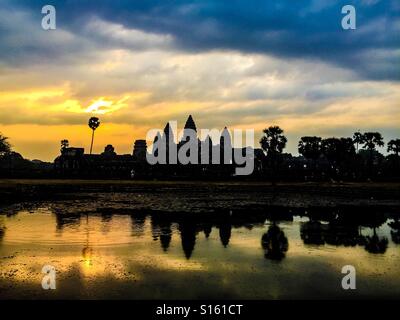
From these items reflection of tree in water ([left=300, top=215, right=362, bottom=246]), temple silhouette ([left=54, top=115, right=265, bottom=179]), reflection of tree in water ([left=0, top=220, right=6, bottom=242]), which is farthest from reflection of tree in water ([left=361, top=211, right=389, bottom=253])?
temple silhouette ([left=54, top=115, right=265, bottom=179])

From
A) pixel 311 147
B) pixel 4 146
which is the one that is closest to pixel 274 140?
pixel 311 147

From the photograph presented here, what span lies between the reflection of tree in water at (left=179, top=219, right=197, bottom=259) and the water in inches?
1.9

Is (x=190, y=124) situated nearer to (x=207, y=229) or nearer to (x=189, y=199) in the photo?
(x=189, y=199)

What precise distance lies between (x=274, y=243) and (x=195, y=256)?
480 cm

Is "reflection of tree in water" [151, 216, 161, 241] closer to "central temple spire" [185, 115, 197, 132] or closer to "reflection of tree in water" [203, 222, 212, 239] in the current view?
"reflection of tree in water" [203, 222, 212, 239]

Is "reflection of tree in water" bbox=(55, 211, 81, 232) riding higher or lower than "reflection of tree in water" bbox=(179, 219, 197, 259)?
higher

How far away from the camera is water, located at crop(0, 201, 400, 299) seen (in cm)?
1219

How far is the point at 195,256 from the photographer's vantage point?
16.8m

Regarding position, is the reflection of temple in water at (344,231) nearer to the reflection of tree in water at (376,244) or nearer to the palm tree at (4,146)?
the reflection of tree in water at (376,244)

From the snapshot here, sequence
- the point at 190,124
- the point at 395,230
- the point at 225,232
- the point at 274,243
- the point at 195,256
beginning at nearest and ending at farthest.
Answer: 1. the point at 195,256
2. the point at 274,243
3. the point at 225,232
4. the point at 395,230
5. the point at 190,124

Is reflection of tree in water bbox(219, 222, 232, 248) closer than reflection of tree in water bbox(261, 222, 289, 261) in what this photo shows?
No

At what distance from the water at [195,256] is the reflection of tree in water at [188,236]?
5 cm
